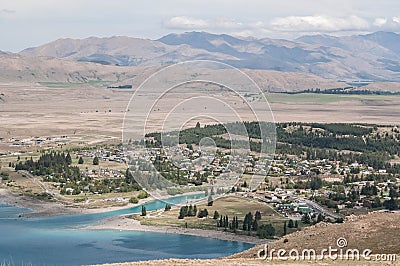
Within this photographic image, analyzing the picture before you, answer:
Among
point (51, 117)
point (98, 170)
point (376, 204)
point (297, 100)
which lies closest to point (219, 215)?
point (376, 204)

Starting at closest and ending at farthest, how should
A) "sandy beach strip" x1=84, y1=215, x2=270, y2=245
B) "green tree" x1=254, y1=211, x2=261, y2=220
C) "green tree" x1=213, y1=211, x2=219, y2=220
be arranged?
1. "sandy beach strip" x1=84, y1=215, x2=270, y2=245
2. "green tree" x1=254, y1=211, x2=261, y2=220
3. "green tree" x1=213, y1=211, x2=219, y2=220

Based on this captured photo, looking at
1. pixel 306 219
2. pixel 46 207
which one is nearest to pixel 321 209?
pixel 306 219

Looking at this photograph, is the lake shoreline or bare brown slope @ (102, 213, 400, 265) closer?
bare brown slope @ (102, 213, 400, 265)

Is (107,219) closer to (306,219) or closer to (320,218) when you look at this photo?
(306,219)

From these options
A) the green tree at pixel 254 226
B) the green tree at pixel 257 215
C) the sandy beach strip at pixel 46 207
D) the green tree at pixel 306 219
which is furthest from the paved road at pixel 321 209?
the sandy beach strip at pixel 46 207

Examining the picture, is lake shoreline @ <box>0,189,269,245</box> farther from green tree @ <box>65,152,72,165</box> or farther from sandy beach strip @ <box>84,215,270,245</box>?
green tree @ <box>65,152,72,165</box>

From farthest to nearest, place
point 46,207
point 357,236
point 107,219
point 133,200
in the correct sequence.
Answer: point 133,200 < point 46,207 < point 107,219 < point 357,236

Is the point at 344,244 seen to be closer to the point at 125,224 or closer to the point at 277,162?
the point at 125,224

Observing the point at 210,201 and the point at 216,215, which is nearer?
the point at 216,215

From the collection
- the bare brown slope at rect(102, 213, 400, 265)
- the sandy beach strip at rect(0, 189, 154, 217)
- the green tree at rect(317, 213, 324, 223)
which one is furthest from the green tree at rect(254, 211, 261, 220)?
the bare brown slope at rect(102, 213, 400, 265)

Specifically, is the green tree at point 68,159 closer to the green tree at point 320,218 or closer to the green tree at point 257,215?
the green tree at point 257,215
